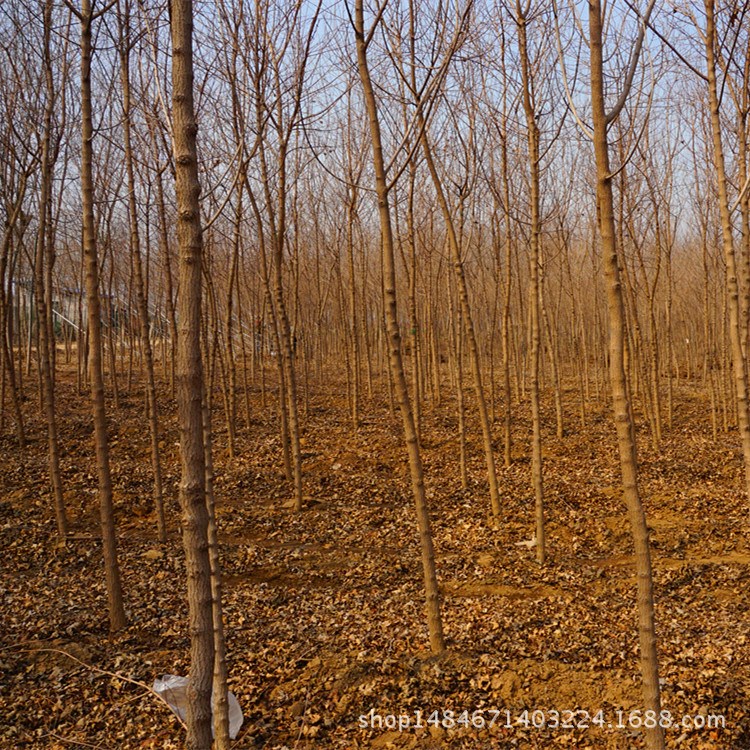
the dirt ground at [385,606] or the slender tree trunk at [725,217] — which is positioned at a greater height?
the slender tree trunk at [725,217]

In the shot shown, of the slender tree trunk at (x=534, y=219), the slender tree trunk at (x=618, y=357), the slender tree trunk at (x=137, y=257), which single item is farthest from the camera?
the slender tree trunk at (x=534, y=219)

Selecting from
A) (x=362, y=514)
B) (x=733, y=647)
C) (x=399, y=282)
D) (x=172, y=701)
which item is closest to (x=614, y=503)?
(x=362, y=514)

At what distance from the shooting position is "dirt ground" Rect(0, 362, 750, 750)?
10.4 ft

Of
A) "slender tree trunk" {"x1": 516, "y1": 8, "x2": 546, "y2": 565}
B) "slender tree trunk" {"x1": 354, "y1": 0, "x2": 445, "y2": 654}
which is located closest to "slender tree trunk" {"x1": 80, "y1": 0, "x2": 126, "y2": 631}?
"slender tree trunk" {"x1": 354, "y1": 0, "x2": 445, "y2": 654}

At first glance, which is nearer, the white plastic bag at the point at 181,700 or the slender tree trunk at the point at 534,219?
the white plastic bag at the point at 181,700

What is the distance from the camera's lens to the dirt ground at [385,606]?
10.4 feet

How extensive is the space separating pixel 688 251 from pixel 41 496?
61.3 ft

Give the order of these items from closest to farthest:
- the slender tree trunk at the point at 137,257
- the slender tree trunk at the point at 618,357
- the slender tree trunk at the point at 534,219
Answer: the slender tree trunk at the point at 618,357 → the slender tree trunk at the point at 137,257 → the slender tree trunk at the point at 534,219

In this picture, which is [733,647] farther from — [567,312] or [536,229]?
[567,312]

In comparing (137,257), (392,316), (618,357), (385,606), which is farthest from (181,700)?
(137,257)

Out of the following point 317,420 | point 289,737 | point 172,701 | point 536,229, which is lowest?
point 289,737

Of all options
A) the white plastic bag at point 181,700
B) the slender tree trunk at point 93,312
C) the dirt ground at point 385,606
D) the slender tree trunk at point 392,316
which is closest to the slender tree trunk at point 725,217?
the dirt ground at point 385,606

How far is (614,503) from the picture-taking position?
280 inches

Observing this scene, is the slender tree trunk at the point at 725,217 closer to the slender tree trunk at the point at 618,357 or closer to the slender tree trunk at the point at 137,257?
the slender tree trunk at the point at 618,357
